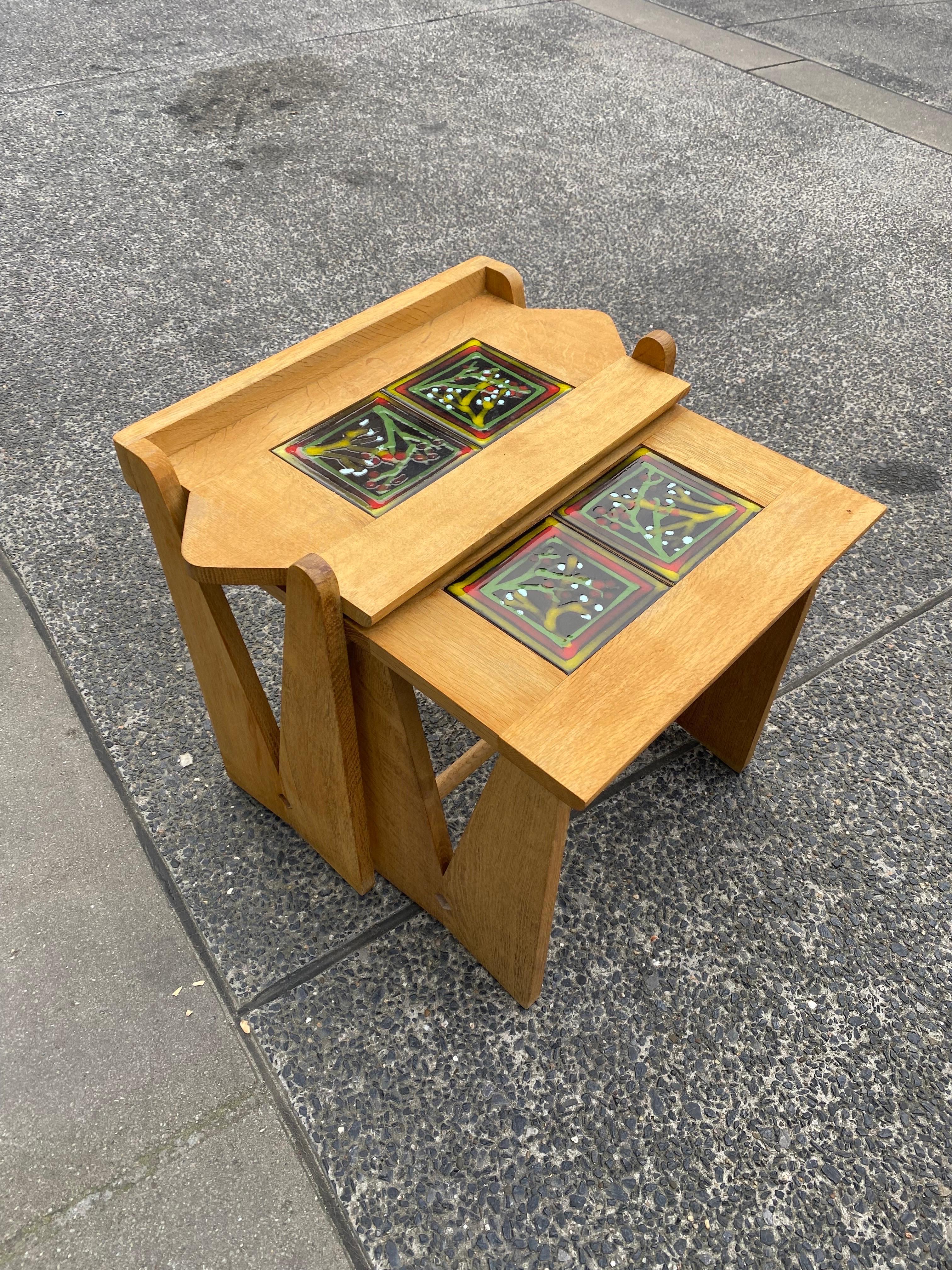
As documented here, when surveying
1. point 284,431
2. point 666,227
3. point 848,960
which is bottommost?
point 848,960

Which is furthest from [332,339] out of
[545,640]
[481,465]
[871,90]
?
[871,90]

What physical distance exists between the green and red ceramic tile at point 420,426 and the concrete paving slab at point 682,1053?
2.65 feet

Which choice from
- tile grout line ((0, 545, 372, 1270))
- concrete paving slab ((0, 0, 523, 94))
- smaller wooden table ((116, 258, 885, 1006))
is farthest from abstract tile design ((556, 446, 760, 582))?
concrete paving slab ((0, 0, 523, 94))

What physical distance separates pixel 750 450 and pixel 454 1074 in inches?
44.4

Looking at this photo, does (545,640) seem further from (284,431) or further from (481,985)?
(481,985)

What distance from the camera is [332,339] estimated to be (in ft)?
5.16

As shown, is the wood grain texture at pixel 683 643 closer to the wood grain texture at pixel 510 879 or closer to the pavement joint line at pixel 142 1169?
the wood grain texture at pixel 510 879

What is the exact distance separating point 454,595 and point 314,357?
551mm

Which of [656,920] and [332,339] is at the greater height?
[332,339]

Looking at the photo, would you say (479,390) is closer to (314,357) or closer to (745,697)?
(314,357)

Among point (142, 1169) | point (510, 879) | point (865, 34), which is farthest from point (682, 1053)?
point (865, 34)

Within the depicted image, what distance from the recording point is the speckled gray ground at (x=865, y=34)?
473cm

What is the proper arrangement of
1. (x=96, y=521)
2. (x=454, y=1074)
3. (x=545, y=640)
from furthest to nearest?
1. (x=96, y=521)
2. (x=454, y=1074)
3. (x=545, y=640)

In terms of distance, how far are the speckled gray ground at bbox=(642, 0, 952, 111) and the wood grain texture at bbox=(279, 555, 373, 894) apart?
4.81 meters
